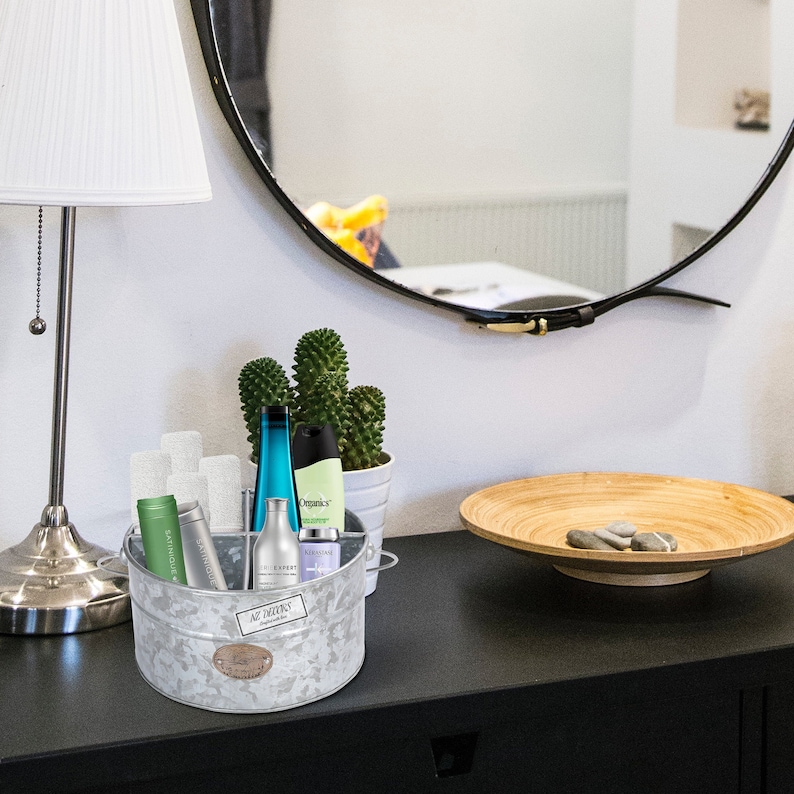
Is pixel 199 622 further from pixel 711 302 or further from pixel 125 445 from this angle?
pixel 711 302

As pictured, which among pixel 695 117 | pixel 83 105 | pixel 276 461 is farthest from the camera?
pixel 695 117

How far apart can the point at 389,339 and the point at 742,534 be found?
43cm

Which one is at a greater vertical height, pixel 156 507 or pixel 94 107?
pixel 94 107

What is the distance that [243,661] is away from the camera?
739 mm

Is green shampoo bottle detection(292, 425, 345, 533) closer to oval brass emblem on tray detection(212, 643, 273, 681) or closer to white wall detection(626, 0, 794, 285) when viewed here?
oval brass emblem on tray detection(212, 643, 273, 681)

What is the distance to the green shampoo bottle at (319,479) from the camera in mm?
863

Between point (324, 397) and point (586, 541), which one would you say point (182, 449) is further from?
point (586, 541)

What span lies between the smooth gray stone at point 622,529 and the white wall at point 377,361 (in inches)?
7.0

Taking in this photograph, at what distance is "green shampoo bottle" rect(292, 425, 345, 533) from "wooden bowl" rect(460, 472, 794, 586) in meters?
0.18

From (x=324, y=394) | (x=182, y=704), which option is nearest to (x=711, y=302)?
(x=324, y=394)

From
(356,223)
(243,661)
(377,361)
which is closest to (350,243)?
(356,223)

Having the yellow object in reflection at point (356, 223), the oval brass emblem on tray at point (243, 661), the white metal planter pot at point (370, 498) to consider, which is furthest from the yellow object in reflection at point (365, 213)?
the oval brass emblem on tray at point (243, 661)

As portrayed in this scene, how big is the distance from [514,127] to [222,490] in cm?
51

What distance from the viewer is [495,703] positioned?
31.2 inches
